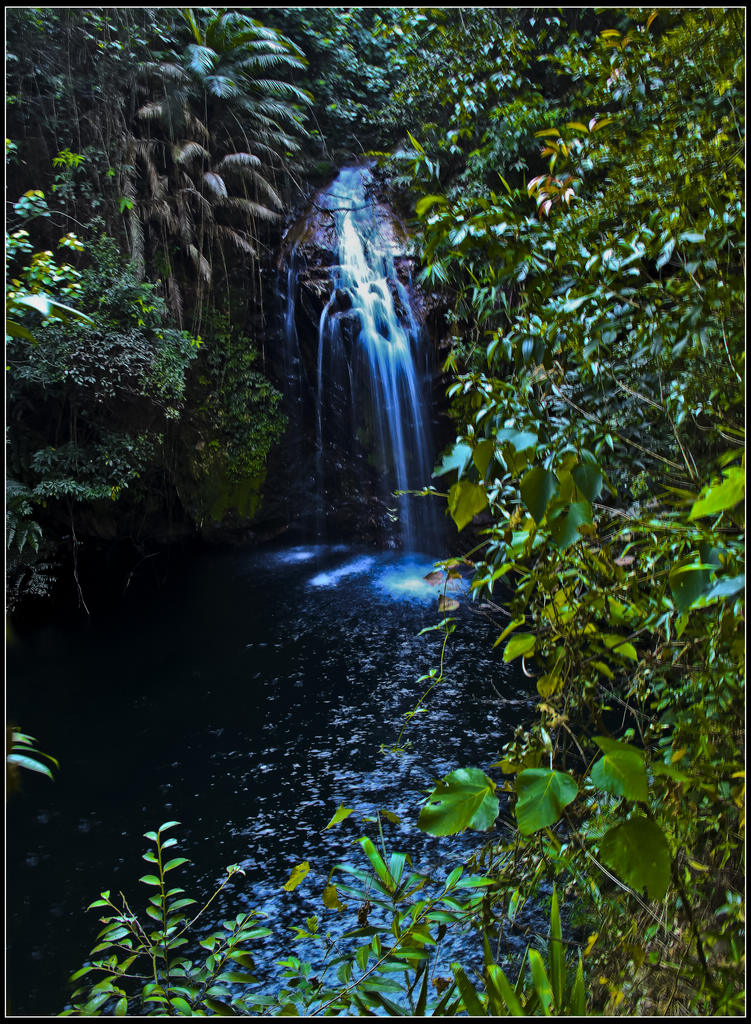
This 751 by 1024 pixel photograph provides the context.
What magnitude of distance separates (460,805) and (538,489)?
1.18 ft

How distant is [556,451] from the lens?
0.77 meters

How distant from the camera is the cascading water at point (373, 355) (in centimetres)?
723

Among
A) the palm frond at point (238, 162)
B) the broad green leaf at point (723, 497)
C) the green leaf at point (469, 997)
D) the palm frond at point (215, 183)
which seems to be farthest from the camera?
the palm frond at point (238, 162)

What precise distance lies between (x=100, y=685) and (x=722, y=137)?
5.02 metres

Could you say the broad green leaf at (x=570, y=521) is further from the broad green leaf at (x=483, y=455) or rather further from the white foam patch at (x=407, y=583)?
the white foam patch at (x=407, y=583)

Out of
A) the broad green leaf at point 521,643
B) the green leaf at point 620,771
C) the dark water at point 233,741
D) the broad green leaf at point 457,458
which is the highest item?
the broad green leaf at point 457,458

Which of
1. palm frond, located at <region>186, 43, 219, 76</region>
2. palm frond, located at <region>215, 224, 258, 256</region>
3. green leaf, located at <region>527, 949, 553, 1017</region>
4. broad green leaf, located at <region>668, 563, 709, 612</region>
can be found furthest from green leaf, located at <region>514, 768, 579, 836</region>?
palm frond, located at <region>215, 224, 258, 256</region>

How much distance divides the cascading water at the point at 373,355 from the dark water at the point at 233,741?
1731mm

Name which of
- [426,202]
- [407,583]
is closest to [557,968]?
[426,202]

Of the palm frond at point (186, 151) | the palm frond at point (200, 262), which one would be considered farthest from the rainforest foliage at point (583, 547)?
the palm frond at point (200, 262)

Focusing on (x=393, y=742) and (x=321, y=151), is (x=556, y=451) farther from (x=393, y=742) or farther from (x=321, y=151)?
(x=321, y=151)

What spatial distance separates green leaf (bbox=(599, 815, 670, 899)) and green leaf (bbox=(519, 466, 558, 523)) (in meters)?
0.33

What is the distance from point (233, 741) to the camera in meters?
3.86

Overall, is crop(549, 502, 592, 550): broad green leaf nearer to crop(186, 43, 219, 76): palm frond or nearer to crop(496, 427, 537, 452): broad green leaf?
crop(496, 427, 537, 452): broad green leaf
